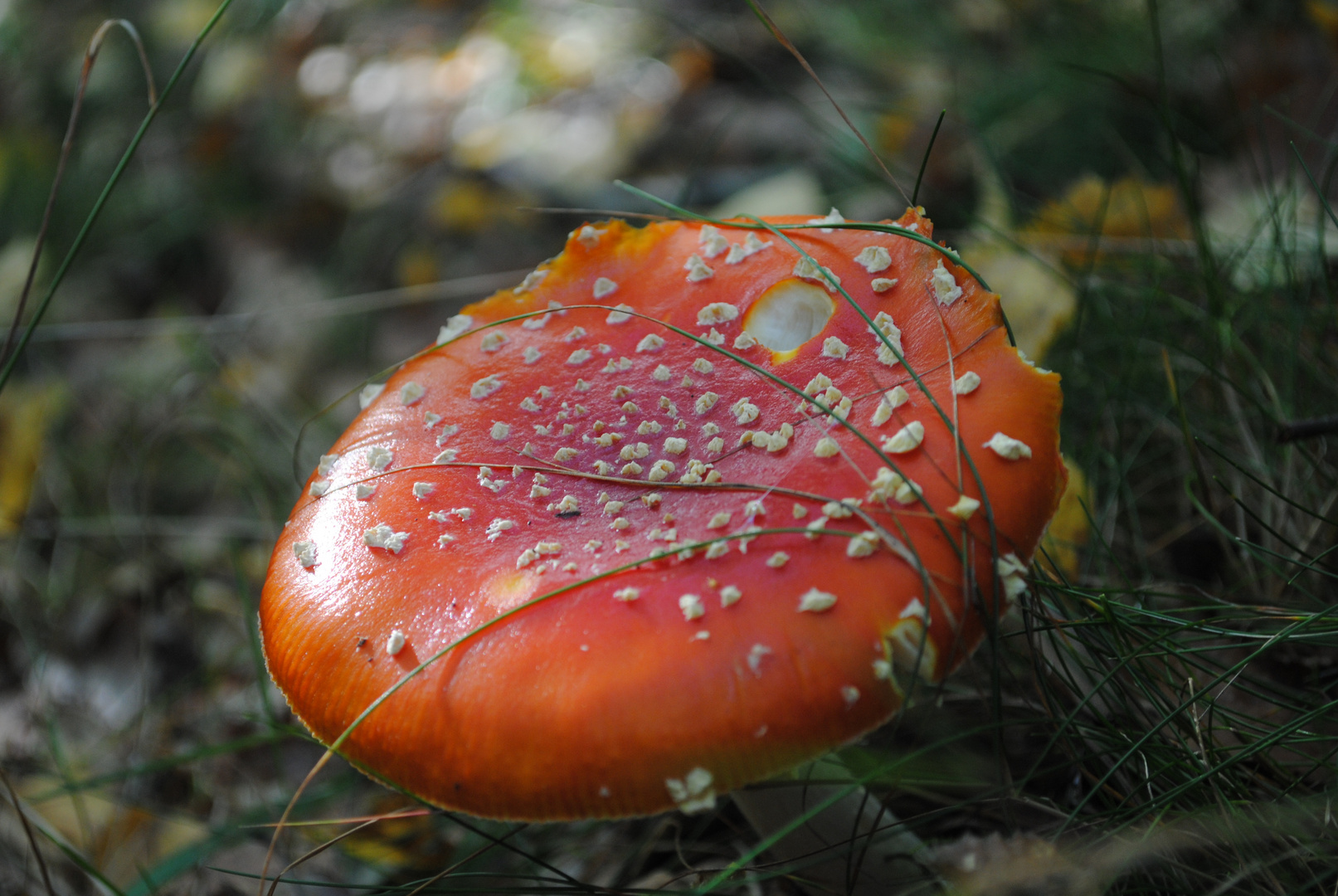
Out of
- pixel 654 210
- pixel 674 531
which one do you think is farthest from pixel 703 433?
pixel 654 210

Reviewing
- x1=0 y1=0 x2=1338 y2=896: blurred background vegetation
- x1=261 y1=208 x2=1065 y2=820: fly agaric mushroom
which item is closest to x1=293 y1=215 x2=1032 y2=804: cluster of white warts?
x1=261 y1=208 x2=1065 y2=820: fly agaric mushroom

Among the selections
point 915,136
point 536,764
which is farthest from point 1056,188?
point 536,764

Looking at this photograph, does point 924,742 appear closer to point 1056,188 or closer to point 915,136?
point 1056,188

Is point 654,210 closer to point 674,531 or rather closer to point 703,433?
point 703,433

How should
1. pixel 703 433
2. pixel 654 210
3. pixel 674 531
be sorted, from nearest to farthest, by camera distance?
pixel 674 531 → pixel 703 433 → pixel 654 210

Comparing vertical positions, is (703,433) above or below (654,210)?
above

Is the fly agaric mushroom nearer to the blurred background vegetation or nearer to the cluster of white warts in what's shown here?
the cluster of white warts
